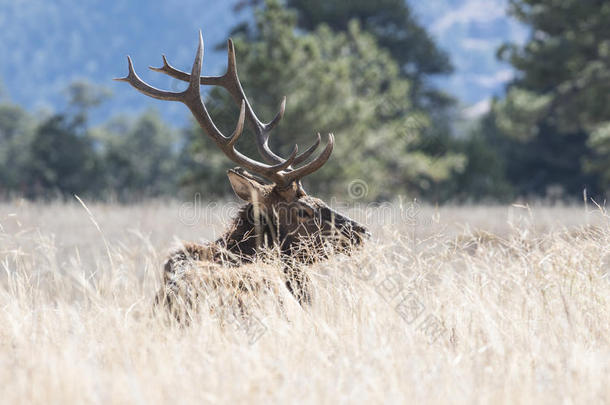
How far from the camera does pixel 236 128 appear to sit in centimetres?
444

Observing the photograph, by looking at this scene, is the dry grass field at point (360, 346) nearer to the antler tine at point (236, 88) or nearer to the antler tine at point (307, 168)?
the antler tine at point (307, 168)

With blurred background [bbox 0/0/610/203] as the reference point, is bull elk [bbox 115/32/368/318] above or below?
below

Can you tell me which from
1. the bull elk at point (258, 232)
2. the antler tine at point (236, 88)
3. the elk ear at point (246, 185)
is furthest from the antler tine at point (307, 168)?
the antler tine at point (236, 88)

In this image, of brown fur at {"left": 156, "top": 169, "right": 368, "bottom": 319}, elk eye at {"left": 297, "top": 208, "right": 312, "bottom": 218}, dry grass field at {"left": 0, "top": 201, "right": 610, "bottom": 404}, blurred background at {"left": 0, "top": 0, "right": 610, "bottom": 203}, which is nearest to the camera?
dry grass field at {"left": 0, "top": 201, "right": 610, "bottom": 404}

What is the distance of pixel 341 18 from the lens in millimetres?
25625

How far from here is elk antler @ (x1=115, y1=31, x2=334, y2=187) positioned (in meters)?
4.55

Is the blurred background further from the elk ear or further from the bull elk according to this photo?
the elk ear

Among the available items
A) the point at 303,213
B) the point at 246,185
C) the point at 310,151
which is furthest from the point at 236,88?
the point at 303,213

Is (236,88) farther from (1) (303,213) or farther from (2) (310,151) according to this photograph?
(1) (303,213)

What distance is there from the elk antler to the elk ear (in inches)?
5.3

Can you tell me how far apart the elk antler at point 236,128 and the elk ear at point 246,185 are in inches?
5.3

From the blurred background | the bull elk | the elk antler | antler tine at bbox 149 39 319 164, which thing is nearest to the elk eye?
the bull elk

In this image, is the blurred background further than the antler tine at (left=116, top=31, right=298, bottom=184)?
Yes

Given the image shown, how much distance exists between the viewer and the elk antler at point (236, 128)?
14.9 ft
